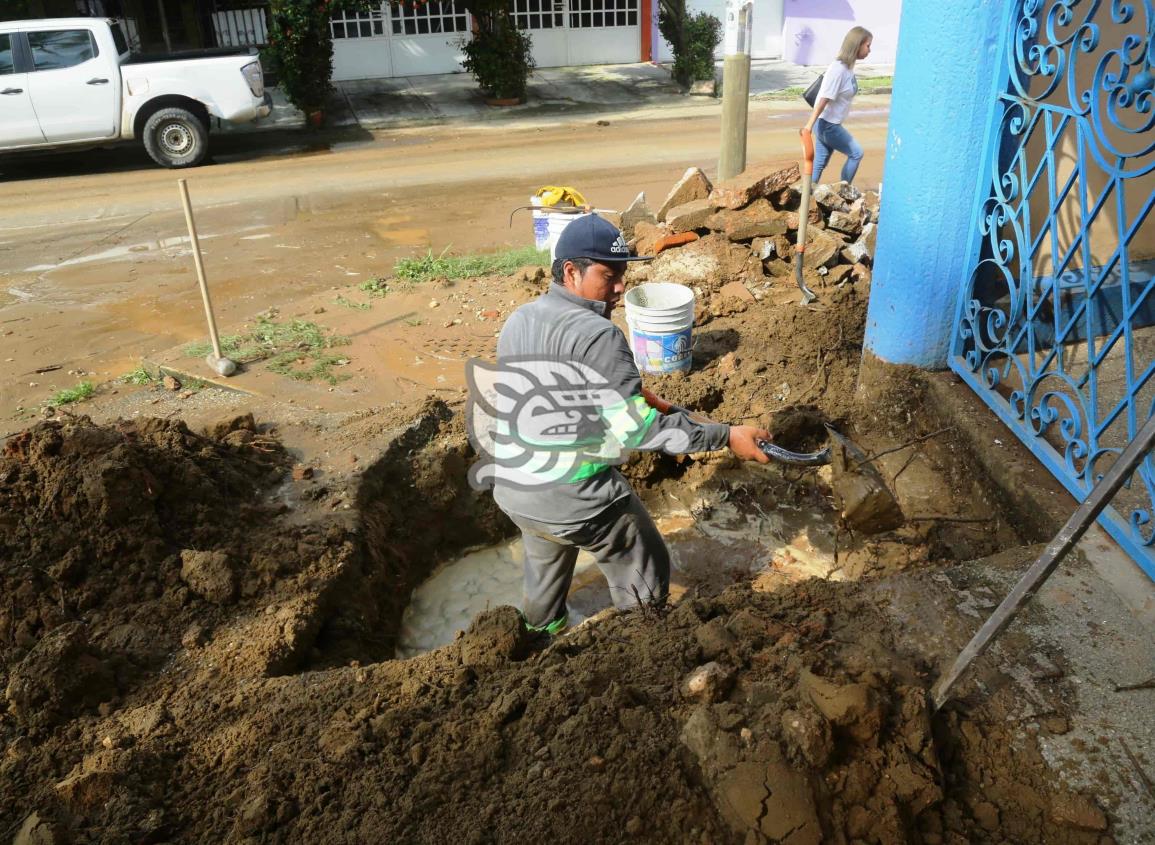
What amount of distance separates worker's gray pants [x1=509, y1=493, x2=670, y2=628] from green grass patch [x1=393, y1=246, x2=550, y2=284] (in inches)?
197

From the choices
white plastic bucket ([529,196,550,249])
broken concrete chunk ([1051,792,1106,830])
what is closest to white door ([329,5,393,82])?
white plastic bucket ([529,196,550,249])

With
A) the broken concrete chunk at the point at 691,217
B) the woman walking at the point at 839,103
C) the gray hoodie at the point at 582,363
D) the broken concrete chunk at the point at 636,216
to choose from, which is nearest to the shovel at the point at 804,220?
the broken concrete chunk at the point at 691,217

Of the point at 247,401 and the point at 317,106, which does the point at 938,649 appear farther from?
the point at 317,106

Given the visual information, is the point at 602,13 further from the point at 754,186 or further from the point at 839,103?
the point at 754,186

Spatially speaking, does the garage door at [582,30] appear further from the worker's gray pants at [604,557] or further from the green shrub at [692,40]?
the worker's gray pants at [604,557]

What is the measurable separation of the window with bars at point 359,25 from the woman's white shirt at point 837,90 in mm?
13199

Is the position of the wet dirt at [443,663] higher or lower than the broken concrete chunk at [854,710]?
lower

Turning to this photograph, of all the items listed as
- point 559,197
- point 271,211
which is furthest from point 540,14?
point 559,197

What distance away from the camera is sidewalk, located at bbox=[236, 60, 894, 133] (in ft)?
53.8

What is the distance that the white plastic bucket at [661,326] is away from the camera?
584cm

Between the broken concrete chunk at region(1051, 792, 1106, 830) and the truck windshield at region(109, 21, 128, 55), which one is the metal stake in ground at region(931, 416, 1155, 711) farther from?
the truck windshield at region(109, 21, 128, 55)

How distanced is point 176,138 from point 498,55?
6452 mm

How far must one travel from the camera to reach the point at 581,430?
351cm

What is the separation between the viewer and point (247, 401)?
595 centimetres
